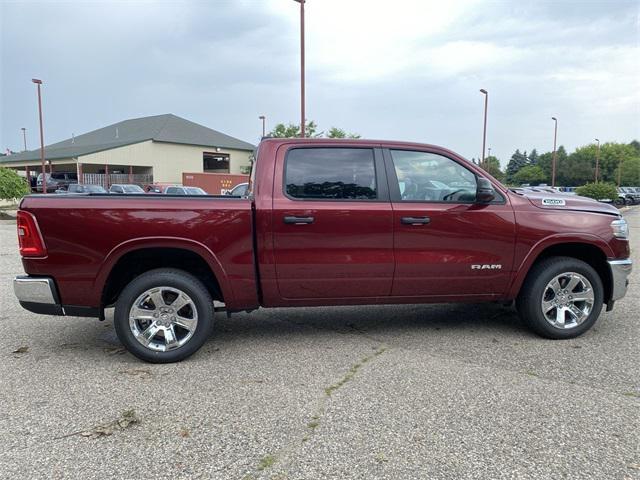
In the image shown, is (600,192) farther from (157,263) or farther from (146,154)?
(157,263)

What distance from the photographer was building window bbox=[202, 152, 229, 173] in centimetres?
5244

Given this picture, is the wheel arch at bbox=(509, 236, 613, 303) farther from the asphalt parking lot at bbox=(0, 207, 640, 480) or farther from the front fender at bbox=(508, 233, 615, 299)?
the asphalt parking lot at bbox=(0, 207, 640, 480)

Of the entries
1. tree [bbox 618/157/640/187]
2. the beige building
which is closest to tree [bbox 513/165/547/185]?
tree [bbox 618/157/640/187]

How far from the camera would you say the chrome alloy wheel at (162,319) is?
4.10 metres

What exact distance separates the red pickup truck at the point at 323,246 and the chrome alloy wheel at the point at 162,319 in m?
0.01

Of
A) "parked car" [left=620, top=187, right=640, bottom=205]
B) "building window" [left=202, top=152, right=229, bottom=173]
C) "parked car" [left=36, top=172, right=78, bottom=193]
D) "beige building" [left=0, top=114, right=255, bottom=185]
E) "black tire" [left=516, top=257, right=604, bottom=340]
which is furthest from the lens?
"building window" [left=202, top=152, right=229, bottom=173]

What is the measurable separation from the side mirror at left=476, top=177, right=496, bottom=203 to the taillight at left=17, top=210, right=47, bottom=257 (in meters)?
3.64

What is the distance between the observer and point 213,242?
13.5ft

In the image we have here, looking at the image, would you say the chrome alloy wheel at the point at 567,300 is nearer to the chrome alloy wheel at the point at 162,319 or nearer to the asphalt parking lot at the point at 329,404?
the asphalt parking lot at the point at 329,404

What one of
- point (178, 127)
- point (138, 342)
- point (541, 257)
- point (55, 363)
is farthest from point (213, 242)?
point (178, 127)

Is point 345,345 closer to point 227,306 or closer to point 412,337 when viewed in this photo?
point 412,337

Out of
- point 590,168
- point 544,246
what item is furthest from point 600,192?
point 590,168

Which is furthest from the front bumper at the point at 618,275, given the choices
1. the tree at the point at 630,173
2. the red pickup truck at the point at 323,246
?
the tree at the point at 630,173

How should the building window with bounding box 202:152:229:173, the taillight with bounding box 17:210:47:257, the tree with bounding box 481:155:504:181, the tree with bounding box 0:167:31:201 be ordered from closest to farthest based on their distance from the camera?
the taillight with bounding box 17:210:47:257
the tree with bounding box 0:167:31:201
the building window with bounding box 202:152:229:173
the tree with bounding box 481:155:504:181
